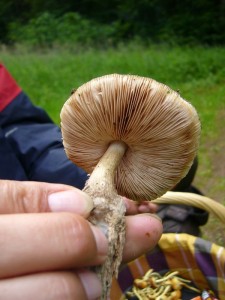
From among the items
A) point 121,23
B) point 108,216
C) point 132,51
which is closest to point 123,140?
point 108,216

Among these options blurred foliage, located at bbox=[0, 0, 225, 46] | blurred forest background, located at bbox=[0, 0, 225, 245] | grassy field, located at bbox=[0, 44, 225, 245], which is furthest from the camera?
blurred foliage, located at bbox=[0, 0, 225, 46]

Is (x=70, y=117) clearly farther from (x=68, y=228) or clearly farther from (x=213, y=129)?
(x=213, y=129)

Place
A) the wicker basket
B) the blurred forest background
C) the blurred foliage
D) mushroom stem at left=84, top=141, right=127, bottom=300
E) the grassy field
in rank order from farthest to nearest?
1. the blurred foliage
2. the blurred forest background
3. the grassy field
4. the wicker basket
5. mushroom stem at left=84, top=141, right=127, bottom=300

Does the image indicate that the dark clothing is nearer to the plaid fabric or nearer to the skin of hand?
the plaid fabric

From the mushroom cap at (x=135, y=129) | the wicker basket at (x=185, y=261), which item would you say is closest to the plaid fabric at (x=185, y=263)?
the wicker basket at (x=185, y=261)

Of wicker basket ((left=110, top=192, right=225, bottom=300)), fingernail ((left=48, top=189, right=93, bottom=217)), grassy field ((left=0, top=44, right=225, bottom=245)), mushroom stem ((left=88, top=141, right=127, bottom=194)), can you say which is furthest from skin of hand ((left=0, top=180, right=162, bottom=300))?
grassy field ((left=0, top=44, right=225, bottom=245))

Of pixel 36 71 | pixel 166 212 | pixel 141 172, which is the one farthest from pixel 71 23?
pixel 141 172

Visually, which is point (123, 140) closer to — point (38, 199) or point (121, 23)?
point (38, 199)
